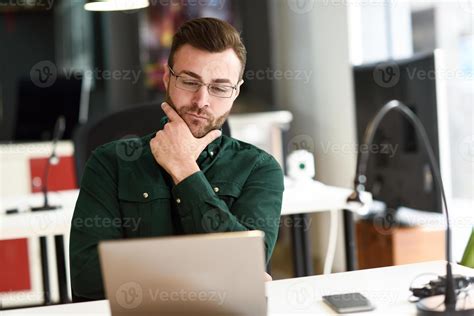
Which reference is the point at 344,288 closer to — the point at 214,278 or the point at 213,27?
the point at 214,278

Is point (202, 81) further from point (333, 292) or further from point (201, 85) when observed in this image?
point (333, 292)

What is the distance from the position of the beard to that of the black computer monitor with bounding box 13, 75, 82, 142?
127 inches

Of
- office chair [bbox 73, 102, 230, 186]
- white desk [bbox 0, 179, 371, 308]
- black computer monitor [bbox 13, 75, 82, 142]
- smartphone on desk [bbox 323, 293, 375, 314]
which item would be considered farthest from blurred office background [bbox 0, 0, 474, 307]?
smartphone on desk [bbox 323, 293, 375, 314]

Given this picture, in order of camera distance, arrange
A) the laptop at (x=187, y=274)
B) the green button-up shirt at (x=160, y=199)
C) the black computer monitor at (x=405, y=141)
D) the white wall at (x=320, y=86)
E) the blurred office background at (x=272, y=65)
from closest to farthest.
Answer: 1. the laptop at (x=187, y=274)
2. the green button-up shirt at (x=160, y=199)
3. the black computer monitor at (x=405, y=141)
4. the blurred office background at (x=272, y=65)
5. the white wall at (x=320, y=86)

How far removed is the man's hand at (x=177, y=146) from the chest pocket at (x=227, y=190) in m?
0.09

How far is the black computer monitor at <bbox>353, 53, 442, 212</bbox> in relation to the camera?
3086 millimetres

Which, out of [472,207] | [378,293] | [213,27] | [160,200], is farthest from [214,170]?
[472,207]

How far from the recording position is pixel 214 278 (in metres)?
1.27

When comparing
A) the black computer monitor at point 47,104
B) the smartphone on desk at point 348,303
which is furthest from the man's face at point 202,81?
the black computer monitor at point 47,104

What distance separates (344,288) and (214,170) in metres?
0.44

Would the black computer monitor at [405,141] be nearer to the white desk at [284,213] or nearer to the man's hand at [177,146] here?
the white desk at [284,213]

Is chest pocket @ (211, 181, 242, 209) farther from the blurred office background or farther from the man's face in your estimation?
the blurred office background

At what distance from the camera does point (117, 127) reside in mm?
2645

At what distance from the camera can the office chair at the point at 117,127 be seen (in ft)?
8.41
